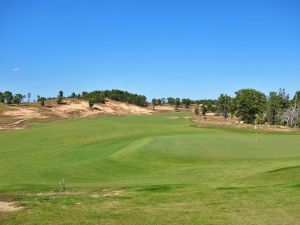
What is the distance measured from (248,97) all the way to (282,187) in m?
97.6

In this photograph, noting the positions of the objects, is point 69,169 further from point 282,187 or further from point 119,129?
point 119,129

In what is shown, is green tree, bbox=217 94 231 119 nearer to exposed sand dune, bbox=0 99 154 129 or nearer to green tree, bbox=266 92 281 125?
green tree, bbox=266 92 281 125

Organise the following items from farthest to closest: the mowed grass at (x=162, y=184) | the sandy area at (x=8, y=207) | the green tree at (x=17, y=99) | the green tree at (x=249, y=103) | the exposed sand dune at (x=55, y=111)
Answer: the green tree at (x=17, y=99)
the green tree at (x=249, y=103)
the exposed sand dune at (x=55, y=111)
the sandy area at (x=8, y=207)
the mowed grass at (x=162, y=184)

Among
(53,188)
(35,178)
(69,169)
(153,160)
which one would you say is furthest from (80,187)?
(153,160)

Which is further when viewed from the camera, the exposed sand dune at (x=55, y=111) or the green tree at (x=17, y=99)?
the green tree at (x=17, y=99)

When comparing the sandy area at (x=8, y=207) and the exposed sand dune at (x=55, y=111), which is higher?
the exposed sand dune at (x=55, y=111)

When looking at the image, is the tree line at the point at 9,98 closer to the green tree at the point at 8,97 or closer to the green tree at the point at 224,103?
the green tree at the point at 8,97

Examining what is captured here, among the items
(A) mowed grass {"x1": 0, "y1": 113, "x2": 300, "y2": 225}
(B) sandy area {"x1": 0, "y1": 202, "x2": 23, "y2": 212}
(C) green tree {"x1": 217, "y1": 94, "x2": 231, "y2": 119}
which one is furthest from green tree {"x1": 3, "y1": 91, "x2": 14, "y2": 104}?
(B) sandy area {"x1": 0, "y1": 202, "x2": 23, "y2": 212}

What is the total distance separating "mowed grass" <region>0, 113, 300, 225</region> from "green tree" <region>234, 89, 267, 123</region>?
67.5 m

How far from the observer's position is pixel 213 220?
15.6 m

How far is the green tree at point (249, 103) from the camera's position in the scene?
385 feet

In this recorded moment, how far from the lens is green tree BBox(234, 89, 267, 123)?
117m

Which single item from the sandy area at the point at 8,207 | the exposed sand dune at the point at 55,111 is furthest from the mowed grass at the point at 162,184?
the exposed sand dune at the point at 55,111

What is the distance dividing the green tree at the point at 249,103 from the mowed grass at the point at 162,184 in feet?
222
